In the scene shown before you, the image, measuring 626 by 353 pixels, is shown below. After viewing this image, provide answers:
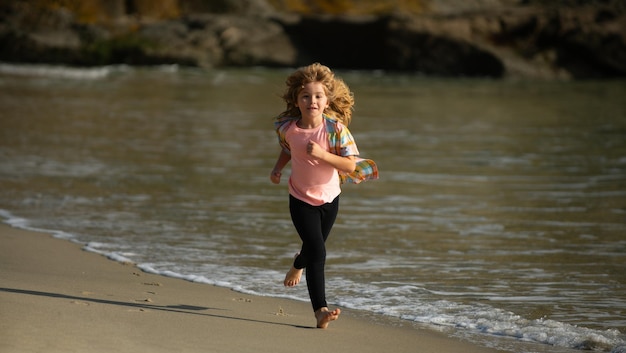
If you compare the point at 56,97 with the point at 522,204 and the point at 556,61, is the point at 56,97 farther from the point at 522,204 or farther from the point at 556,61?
the point at 556,61

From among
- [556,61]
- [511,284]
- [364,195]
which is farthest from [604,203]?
[556,61]

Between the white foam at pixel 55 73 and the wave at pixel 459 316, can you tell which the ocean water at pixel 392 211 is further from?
the white foam at pixel 55 73

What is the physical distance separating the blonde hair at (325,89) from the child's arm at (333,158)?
0.83 ft

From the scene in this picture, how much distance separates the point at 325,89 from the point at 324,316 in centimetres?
115

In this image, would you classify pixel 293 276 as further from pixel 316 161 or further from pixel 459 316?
pixel 459 316

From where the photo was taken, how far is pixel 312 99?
5.45 m

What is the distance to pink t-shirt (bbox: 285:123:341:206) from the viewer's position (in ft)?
17.9

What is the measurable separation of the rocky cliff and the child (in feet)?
149

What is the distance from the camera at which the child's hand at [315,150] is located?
17.3 feet

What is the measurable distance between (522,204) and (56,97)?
18396mm

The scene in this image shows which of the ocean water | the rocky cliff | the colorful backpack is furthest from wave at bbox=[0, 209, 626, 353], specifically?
the rocky cliff

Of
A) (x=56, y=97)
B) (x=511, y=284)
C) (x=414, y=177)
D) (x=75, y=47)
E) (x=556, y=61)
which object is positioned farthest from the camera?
→ (x=75, y=47)

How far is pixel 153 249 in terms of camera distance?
25.6 ft

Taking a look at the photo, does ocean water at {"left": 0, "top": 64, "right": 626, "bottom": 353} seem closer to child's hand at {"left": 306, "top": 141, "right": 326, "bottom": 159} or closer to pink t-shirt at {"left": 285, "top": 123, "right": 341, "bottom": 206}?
pink t-shirt at {"left": 285, "top": 123, "right": 341, "bottom": 206}
